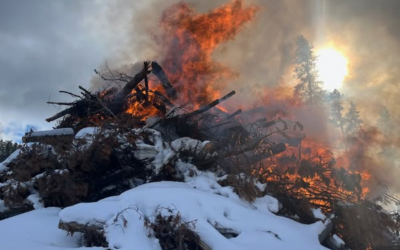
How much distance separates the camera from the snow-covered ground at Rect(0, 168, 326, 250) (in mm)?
3811

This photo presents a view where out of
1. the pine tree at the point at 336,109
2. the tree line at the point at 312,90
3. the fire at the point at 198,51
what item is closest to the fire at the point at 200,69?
the fire at the point at 198,51

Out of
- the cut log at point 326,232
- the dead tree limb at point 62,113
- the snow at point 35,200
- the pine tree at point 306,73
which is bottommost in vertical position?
the cut log at point 326,232

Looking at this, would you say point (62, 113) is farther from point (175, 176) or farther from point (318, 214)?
point (318, 214)

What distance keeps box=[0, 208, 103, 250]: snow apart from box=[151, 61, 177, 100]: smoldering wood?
7004 mm

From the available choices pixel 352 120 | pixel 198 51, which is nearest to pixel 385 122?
pixel 352 120

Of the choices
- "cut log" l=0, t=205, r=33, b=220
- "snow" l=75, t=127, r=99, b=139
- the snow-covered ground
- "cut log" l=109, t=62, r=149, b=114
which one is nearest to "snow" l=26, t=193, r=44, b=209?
"cut log" l=0, t=205, r=33, b=220

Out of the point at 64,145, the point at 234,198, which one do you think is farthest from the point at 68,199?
the point at 234,198

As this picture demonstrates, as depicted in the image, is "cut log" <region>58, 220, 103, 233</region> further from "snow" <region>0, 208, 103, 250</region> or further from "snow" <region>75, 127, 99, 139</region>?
"snow" <region>75, 127, 99, 139</region>

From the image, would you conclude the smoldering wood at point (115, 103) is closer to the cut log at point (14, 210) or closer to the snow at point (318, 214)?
the cut log at point (14, 210)

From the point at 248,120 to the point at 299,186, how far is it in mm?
4883

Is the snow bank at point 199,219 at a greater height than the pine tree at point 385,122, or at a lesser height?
lesser

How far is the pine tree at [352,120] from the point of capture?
37.3m

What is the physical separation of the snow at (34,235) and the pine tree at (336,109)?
37.3 metres

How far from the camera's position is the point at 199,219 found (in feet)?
13.8
